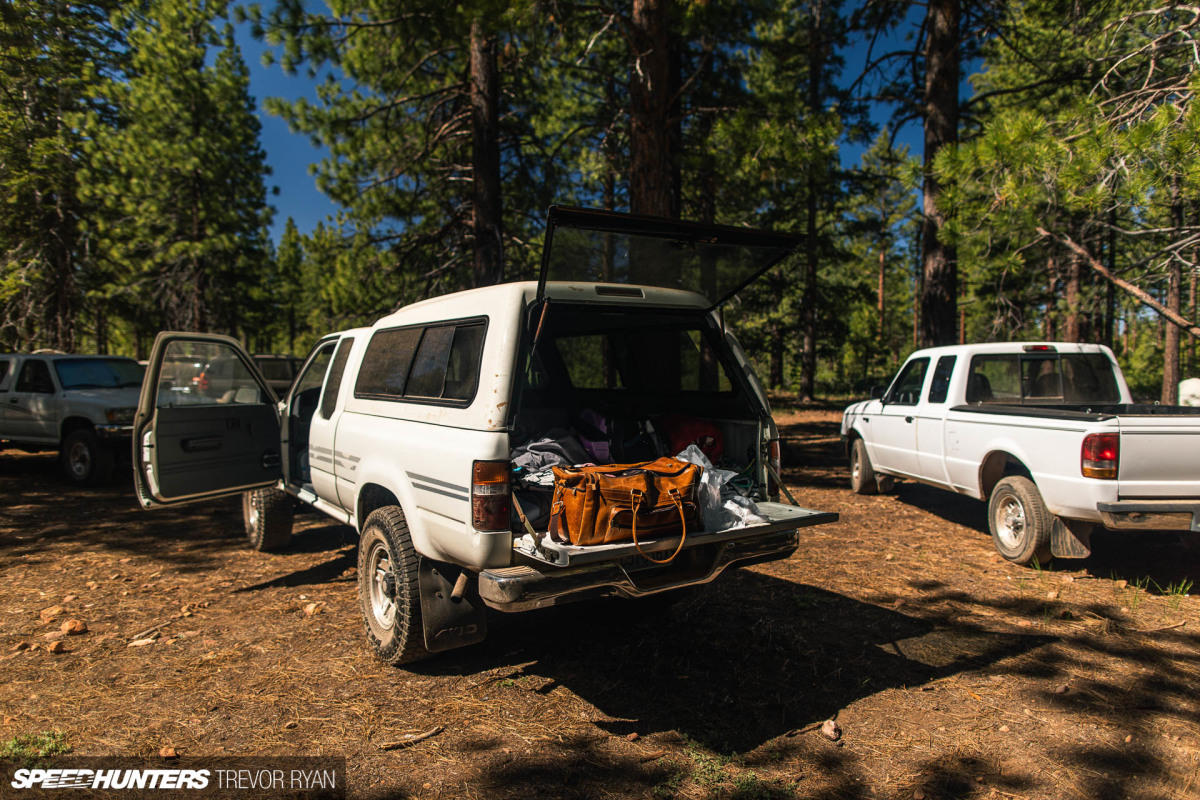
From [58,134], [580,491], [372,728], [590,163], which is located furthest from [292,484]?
[58,134]

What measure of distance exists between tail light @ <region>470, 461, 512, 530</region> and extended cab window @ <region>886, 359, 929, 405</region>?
20.7 feet

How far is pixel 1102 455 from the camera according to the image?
519 centimetres

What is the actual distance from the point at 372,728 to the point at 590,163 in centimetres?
1643

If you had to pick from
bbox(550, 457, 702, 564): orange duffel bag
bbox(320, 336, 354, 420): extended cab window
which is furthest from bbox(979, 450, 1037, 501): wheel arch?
bbox(320, 336, 354, 420): extended cab window

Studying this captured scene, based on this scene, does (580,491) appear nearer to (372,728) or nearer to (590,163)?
(372,728)

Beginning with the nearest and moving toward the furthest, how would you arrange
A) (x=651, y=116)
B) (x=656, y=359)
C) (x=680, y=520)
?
(x=680, y=520), (x=656, y=359), (x=651, y=116)

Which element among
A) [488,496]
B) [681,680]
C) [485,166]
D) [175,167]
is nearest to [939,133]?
[485,166]

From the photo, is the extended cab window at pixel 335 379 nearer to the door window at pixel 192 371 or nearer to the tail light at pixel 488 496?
the door window at pixel 192 371

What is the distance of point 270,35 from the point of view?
9242 mm

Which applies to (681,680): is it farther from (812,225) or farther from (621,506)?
(812,225)

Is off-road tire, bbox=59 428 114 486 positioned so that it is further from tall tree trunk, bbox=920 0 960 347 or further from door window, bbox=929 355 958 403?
tall tree trunk, bbox=920 0 960 347

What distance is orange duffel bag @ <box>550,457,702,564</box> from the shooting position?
3.27 m

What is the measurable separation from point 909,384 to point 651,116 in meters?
4.62

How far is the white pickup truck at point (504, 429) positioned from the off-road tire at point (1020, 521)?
2.86 meters
